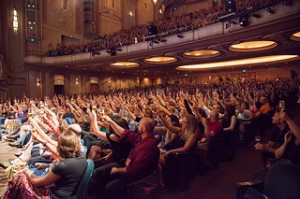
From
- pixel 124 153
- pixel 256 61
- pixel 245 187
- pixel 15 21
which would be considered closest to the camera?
pixel 245 187

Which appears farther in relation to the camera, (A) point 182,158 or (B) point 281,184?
(A) point 182,158

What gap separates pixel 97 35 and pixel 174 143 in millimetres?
23014

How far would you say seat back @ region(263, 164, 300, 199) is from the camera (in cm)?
192

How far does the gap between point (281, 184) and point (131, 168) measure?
59.7 inches

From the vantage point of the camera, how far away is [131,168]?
107 inches

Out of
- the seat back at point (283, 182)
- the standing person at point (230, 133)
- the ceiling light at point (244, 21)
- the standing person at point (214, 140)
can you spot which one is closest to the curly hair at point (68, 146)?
the seat back at point (283, 182)

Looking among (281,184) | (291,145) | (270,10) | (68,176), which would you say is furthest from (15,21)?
(281,184)

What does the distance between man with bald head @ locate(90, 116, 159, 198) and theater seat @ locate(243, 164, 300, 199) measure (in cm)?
109

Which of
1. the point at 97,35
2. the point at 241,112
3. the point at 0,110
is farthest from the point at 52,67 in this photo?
the point at 241,112

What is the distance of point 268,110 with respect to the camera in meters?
6.27

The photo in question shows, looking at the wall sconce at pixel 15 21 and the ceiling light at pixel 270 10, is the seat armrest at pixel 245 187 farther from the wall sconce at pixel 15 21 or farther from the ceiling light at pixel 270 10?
the wall sconce at pixel 15 21

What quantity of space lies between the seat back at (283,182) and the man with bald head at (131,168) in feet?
4.05

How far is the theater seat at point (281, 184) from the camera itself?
1917 mm

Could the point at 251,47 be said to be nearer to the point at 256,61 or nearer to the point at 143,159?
the point at 256,61
